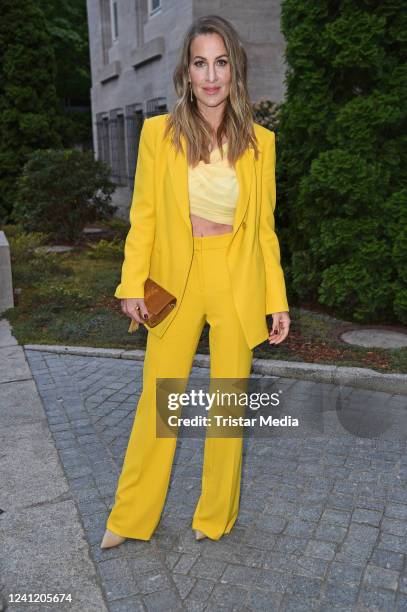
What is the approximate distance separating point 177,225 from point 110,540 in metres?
1.63

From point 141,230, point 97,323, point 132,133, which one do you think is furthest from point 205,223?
point 132,133

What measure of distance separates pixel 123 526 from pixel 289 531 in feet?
2.94

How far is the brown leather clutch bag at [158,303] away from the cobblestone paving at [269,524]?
A: 121 cm

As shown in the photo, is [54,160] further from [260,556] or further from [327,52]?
[260,556]

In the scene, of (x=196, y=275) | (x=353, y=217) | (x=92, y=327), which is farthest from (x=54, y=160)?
(x=196, y=275)

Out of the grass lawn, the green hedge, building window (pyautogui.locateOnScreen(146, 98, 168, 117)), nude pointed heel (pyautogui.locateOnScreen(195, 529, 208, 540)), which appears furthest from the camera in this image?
building window (pyautogui.locateOnScreen(146, 98, 168, 117))

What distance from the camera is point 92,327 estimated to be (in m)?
7.50

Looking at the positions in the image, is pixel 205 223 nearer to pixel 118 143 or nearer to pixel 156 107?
pixel 156 107

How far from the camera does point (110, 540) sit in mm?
3217

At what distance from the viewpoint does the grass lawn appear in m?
6.21

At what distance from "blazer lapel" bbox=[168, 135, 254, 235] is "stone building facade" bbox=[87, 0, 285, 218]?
751 centimetres

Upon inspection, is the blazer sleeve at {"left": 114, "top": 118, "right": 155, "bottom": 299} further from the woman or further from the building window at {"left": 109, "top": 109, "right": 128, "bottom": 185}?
the building window at {"left": 109, "top": 109, "right": 128, "bottom": 185}
